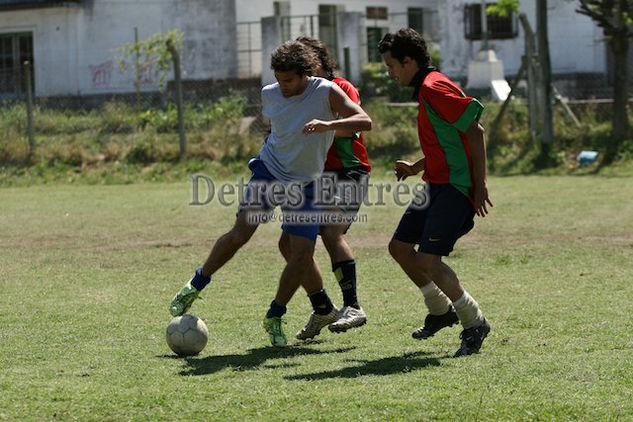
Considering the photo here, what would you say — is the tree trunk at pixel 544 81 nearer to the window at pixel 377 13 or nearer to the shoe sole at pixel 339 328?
the shoe sole at pixel 339 328

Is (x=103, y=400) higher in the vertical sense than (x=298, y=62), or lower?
lower

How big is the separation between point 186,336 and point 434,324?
154 cm

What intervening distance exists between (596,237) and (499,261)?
6.75 feet

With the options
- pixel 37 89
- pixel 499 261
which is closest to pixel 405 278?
pixel 499 261

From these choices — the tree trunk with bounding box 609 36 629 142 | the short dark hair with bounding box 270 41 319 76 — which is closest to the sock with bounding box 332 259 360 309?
the short dark hair with bounding box 270 41 319 76

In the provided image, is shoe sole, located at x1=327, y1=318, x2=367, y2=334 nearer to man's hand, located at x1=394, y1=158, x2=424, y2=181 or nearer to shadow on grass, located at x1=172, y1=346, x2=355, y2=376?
shadow on grass, located at x1=172, y1=346, x2=355, y2=376

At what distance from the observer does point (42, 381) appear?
6172 millimetres

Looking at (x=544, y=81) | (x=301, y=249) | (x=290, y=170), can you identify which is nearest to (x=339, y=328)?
(x=301, y=249)

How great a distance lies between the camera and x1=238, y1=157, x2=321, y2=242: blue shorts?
731 cm

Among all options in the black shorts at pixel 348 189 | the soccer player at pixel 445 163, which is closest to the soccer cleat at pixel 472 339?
the soccer player at pixel 445 163

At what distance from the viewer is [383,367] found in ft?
21.2

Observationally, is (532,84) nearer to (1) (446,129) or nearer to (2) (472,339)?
(1) (446,129)

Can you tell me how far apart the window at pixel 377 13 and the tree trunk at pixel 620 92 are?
15.8 m

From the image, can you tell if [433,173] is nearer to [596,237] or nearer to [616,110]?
[596,237]
